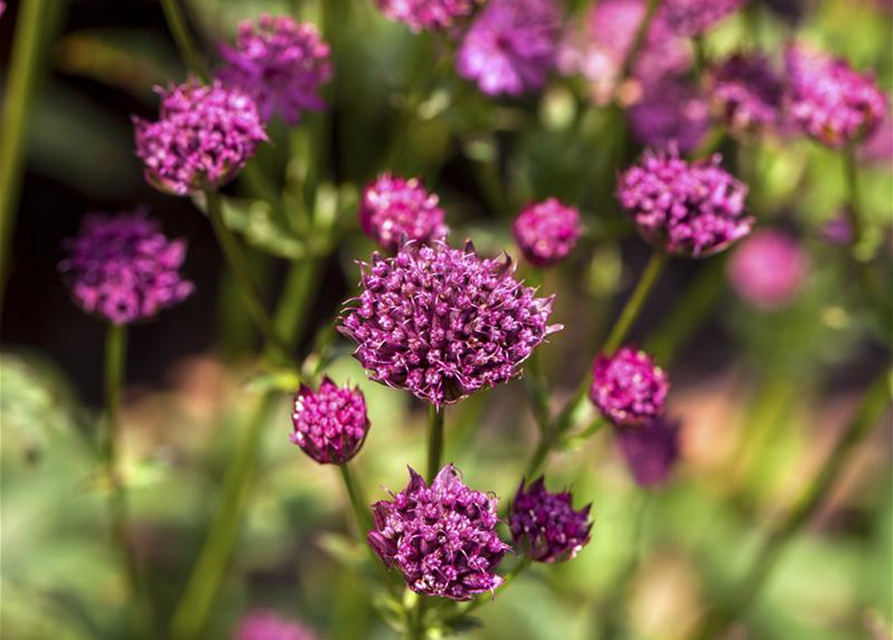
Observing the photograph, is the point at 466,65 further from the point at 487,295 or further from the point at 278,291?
the point at 278,291

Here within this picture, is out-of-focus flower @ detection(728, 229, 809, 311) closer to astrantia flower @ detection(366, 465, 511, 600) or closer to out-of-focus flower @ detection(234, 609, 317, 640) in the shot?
out-of-focus flower @ detection(234, 609, 317, 640)

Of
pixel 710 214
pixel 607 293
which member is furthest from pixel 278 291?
pixel 710 214

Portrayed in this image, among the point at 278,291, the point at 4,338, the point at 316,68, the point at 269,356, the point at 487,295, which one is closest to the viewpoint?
the point at 487,295

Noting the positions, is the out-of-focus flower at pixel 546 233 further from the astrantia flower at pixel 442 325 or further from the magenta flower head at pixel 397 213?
the astrantia flower at pixel 442 325

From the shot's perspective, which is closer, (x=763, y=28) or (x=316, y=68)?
(x=316, y=68)

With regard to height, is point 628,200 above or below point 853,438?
above

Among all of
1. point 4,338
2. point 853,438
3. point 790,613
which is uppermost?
point 853,438

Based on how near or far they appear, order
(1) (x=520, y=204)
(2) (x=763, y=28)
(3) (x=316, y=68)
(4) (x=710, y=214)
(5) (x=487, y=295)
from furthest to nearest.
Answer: (2) (x=763, y=28) → (1) (x=520, y=204) → (3) (x=316, y=68) → (4) (x=710, y=214) → (5) (x=487, y=295)

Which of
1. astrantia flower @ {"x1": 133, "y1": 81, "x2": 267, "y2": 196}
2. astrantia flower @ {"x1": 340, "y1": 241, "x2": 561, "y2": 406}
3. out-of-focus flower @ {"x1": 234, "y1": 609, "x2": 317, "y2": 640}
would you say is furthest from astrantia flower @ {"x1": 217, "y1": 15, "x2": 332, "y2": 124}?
out-of-focus flower @ {"x1": 234, "y1": 609, "x2": 317, "y2": 640}
